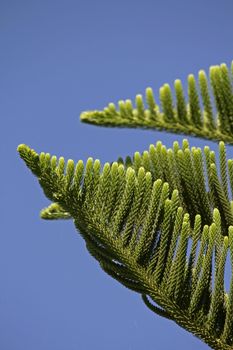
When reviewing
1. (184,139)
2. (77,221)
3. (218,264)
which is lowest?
(218,264)

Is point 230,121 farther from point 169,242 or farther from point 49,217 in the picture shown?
point 49,217

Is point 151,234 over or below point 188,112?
below

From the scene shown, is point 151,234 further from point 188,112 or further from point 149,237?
point 188,112

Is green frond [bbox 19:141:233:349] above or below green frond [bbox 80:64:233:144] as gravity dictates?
below

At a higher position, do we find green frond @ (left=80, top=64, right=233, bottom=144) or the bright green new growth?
green frond @ (left=80, top=64, right=233, bottom=144)

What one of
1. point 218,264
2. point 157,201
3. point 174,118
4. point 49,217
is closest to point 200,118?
point 174,118

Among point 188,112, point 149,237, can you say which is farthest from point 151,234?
point 188,112

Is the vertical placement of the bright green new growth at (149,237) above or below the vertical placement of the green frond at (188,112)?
below

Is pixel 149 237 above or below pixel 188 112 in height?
below
